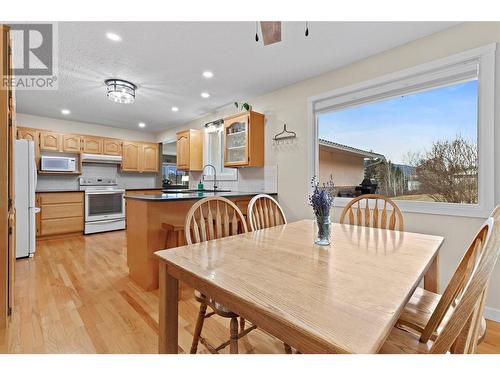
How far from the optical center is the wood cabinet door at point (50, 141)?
14.3 ft

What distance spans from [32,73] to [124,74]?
1.08 m

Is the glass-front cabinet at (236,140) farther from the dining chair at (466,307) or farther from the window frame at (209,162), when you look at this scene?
Result: the dining chair at (466,307)

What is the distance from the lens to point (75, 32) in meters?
1.98

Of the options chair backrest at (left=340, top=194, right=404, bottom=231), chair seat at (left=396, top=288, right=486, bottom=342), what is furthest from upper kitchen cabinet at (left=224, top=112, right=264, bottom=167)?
chair seat at (left=396, top=288, right=486, bottom=342)

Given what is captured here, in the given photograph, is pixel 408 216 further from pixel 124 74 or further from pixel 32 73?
pixel 32 73

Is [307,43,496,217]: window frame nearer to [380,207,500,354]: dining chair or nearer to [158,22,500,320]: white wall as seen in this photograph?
[158,22,500,320]: white wall

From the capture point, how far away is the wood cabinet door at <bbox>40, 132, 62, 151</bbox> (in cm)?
436

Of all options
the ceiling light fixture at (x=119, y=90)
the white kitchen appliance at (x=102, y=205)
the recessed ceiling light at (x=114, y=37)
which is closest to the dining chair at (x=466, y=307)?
the recessed ceiling light at (x=114, y=37)

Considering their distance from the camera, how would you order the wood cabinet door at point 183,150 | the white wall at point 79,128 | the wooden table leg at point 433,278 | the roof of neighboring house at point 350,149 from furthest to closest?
the wood cabinet door at point 183,150, the white wall at point 79,128, the roof of neighboring house at point 350,149, the wooden table leg at point 433,278

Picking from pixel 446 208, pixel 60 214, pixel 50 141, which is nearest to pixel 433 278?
pixel 446 208

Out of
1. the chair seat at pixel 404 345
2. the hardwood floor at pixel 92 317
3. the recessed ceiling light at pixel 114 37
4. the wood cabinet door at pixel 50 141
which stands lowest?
the hardwood floor at pixel 92 317

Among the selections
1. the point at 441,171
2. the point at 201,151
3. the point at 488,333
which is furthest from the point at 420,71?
the point at 201,151

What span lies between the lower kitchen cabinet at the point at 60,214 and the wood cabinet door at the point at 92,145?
0.95m
